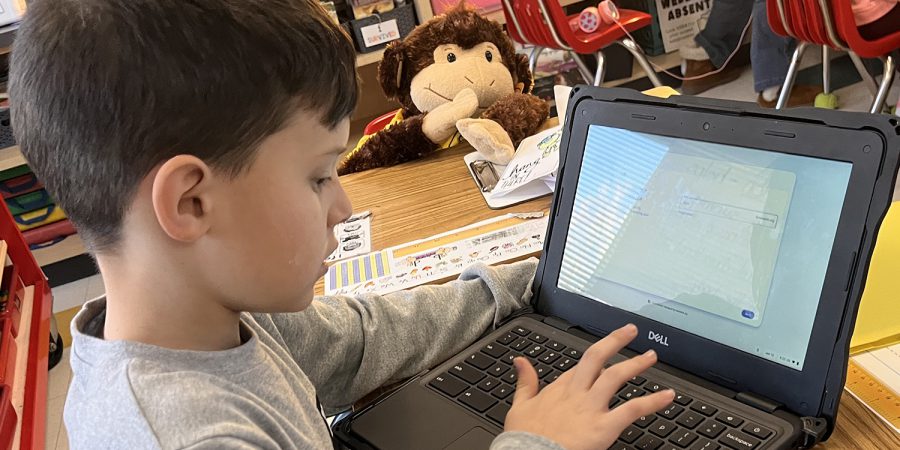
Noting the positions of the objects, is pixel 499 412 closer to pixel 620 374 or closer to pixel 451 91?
pixel 620 374

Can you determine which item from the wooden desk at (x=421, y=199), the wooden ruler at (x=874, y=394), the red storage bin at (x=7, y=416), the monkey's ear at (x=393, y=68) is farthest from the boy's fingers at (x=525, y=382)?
the red storage bin at (x=7, y=416)

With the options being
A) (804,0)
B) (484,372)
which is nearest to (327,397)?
(484,372)

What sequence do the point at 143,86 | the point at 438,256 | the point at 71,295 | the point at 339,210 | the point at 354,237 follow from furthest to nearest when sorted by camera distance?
the point at 71,295 < the point at 354,237 < the point at 438,256 < the point at 339,210 < the point at 143,86

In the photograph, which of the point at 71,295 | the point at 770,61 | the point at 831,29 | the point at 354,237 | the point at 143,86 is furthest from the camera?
the point at 770,61

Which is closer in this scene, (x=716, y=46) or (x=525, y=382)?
(x=525, y=382)

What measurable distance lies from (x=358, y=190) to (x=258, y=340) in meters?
0.60

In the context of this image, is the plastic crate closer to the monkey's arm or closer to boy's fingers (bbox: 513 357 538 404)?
the monkey's arm

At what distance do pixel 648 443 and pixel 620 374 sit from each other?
2.0 inches

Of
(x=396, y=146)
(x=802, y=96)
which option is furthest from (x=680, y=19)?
(x=396, y=146)

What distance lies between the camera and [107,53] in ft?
1.52

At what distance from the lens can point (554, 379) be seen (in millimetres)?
596

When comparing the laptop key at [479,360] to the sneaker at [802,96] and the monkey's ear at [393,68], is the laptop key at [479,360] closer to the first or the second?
the monkey's ear at [393,68]

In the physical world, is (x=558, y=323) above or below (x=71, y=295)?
above

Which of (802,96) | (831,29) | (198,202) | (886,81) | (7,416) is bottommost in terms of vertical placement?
(802,96)
